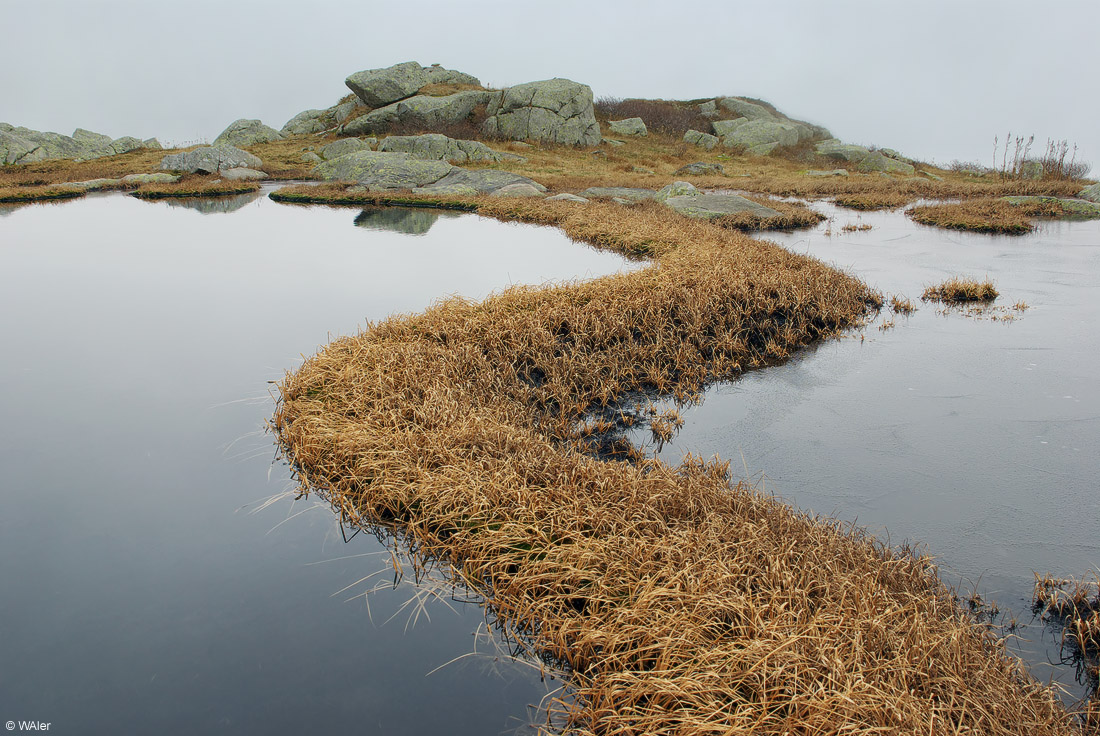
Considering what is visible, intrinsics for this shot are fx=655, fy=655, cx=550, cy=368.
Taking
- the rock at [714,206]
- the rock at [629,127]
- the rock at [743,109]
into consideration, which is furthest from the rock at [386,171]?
the rock at [743,109]

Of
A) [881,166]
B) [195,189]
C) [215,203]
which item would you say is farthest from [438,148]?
[881,166]

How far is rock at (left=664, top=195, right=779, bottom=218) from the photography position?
71.2ft

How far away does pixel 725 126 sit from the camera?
51781 mm

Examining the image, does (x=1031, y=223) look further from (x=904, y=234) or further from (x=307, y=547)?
(x=307, y=547)

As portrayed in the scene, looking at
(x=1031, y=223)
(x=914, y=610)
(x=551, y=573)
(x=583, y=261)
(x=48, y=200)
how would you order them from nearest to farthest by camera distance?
1. (x=914, y=610)
2. (x=551, y=573)
3. (x=583, y=261)
4. (x=1031, y=223)
5. (x=48, y=200)

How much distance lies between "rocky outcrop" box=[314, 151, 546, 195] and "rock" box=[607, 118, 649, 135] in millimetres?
21450

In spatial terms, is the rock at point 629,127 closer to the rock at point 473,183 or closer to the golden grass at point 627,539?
the rock at point 473,183

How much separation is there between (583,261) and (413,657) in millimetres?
12439

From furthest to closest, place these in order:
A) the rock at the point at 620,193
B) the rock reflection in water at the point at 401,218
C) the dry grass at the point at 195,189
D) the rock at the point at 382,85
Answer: the rock at the point at 382,85 < the dry grass at the point at 195,189 < the rock at the point at 620,193 < the rock reflection in water at the point at 401,218

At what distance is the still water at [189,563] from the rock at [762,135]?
42269 mm

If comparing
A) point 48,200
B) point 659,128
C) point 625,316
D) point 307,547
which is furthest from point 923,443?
point 659,128

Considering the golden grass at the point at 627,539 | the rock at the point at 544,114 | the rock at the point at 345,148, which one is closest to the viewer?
the golden grass at the point at 627,539

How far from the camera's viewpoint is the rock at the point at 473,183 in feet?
91.7

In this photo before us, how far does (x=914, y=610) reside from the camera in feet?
14.2
